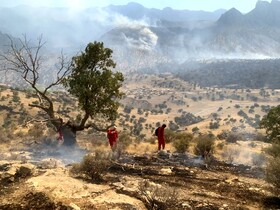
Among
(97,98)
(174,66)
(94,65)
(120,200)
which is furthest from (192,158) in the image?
(174,66)

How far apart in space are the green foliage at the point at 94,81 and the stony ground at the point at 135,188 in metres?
4.96

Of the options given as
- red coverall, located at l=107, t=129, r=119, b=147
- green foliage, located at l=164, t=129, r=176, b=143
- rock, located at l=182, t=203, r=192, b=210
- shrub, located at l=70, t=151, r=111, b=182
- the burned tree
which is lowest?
rock, located at l=182, t=203, r=192, b=210

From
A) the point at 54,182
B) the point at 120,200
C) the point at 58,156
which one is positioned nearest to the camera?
the point at 120,200

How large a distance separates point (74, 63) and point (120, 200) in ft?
40.3

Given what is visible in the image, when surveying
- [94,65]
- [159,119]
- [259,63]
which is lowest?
[159,119]

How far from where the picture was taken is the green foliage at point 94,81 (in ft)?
67.2

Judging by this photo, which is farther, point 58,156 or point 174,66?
point 174,66

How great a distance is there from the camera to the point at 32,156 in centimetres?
1850

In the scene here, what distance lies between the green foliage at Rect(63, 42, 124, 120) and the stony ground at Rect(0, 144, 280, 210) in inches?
195

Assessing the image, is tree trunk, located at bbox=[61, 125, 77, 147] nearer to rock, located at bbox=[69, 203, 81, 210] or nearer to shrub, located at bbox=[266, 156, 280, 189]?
rock, located at bbox=[69, 203, 81, 210]

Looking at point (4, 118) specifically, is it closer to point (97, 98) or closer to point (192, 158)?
point (97, 98)

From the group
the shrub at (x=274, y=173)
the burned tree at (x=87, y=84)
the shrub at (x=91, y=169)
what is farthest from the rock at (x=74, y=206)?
the burned tree at (x=87, y=84)

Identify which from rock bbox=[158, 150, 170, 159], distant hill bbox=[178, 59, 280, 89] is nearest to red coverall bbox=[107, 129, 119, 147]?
rock bbox=[158, 150, 170, 159]

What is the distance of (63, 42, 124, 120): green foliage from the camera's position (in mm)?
20484
